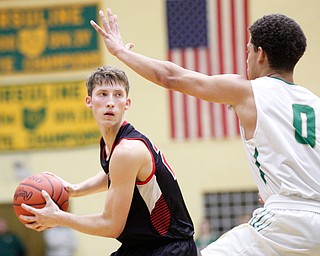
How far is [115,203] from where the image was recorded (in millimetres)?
5641

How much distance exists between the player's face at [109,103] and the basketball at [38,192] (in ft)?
2.16

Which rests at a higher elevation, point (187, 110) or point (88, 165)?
point (187, 110)

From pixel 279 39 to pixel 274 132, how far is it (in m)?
0.65

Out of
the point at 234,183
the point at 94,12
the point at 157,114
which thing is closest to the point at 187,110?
the point at 157,114

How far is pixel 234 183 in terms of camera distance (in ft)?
57.7

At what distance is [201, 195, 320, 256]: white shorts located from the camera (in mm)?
5055

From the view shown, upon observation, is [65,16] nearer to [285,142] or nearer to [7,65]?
[7,65]

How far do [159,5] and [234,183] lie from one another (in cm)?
432

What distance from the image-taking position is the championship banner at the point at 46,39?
18.3 m

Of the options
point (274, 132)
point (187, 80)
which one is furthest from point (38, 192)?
point (274, 132)

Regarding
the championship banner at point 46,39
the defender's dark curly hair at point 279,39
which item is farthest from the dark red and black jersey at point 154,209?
the championship banner at point 46,39

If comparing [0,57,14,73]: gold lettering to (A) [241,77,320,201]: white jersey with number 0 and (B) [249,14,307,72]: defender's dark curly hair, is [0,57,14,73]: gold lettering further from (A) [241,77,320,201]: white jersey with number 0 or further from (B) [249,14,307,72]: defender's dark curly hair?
(A) [241,77,320,201]: white jersey with number 0

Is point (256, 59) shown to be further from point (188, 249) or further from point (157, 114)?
point (157, 114)

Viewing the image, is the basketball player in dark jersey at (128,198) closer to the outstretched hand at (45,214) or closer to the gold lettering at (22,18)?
the outstretched hand at (45,214)
